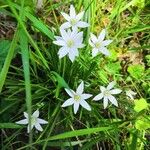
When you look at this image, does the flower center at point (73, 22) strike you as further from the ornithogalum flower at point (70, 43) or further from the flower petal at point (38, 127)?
the flower petal at point (38, 127)

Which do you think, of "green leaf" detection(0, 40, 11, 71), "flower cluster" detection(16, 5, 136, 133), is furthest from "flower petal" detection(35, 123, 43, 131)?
"green leaf" detection(0, 40, 11, 71)

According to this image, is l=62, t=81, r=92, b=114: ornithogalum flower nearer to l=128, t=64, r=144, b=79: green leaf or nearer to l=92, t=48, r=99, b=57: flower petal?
l=92, t=48, r=99, b=57: flower petal

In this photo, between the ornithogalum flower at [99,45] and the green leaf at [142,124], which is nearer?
the ornithogalum flower at [99,45]

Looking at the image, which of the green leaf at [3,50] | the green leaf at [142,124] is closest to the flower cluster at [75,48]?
the green leaf at [142,124]

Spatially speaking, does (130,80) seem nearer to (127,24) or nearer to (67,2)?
(127,24)

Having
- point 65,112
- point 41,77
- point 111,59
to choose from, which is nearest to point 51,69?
point 41,77

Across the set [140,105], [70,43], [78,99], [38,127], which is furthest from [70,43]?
[140,105]
